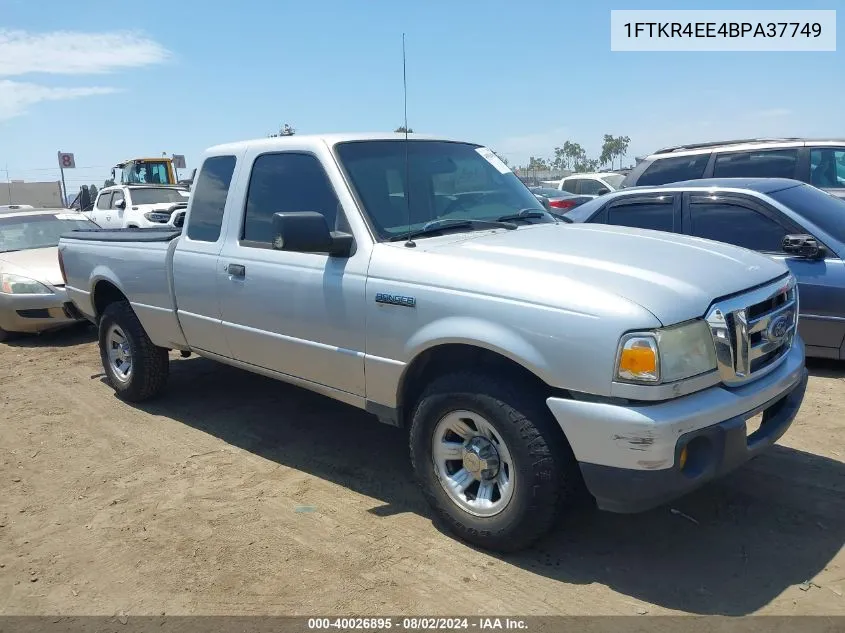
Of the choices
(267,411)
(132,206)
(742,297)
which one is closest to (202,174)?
(267,411)

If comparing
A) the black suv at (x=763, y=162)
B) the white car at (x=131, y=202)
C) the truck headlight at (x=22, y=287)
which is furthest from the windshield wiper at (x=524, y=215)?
the white car at (x=131, y=202)

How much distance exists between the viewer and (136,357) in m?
5.66

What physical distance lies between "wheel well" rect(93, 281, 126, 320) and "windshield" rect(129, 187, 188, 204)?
420 inches

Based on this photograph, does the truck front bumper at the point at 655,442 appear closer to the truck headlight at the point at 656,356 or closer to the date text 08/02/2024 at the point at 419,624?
the truck headlight at the point at 656,356

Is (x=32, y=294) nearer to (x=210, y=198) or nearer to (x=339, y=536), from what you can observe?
(x=210, y=198)

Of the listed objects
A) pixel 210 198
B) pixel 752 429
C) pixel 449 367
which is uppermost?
pixel 210 198

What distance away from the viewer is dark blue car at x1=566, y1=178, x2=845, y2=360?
5613 mm

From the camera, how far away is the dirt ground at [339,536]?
10.0ft

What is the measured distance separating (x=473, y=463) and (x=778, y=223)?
396cm

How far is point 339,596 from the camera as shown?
3111 millimetres

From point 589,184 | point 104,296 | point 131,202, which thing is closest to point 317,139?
point 104,296

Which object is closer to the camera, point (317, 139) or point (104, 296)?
point (317, 139)

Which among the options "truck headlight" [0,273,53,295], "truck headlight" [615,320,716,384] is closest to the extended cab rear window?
"truck headlight" [615,320,716,384]

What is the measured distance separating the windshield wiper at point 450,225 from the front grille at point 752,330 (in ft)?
4.53
